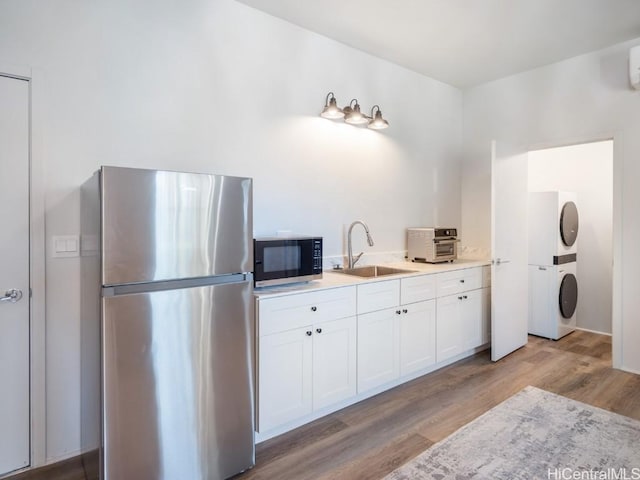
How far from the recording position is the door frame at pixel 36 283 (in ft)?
6.56

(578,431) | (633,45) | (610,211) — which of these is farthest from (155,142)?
(610,211)

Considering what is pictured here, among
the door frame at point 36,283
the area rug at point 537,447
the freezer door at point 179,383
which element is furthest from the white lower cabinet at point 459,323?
the door frame at point 36,283

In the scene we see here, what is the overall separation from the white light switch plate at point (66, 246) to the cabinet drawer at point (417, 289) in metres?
2.25

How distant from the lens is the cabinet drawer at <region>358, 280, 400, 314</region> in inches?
106

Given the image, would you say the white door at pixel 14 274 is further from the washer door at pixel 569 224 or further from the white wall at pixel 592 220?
the white wall at pixel 592 220

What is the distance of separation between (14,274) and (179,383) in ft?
3.69

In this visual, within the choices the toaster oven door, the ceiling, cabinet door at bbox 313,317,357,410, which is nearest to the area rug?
cabinet door at bbox 313,317,357,410

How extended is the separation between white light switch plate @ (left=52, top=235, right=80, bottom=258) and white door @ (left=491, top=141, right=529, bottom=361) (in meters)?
3.39

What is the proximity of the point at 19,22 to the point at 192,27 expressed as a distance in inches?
37.3

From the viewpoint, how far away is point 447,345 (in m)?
3.37

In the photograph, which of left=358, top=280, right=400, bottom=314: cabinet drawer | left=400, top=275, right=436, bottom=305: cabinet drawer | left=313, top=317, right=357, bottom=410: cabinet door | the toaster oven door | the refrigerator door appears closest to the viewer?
the refrigerator door

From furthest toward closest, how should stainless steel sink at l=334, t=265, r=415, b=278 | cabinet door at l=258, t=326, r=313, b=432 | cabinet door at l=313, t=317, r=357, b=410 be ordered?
1. stainless steel sink at l=334, t=265, r=415, b=278
2. cabinet door at l=313, t=317, r=357, b=410
3. cabinet door at l=258, t=326, r=313, b=432

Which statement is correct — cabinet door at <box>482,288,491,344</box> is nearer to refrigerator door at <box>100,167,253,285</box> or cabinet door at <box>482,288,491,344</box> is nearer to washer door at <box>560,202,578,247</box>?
washer door at <box>560,202,578,247</box>

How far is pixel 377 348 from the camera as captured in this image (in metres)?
2.80
